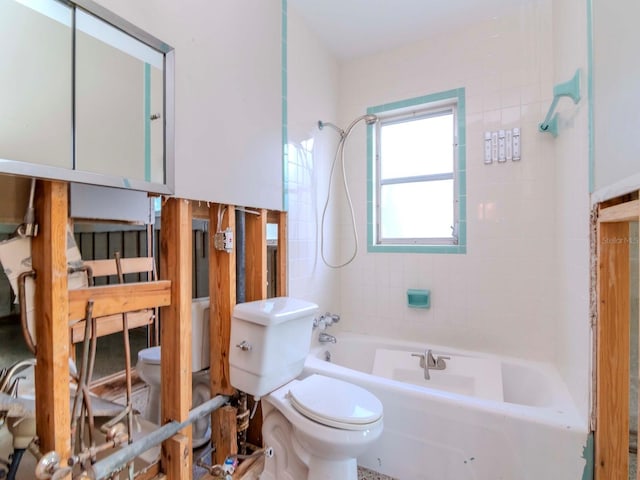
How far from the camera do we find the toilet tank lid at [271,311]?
1.39 m

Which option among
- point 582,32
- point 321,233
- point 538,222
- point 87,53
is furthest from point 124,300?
point 538,222

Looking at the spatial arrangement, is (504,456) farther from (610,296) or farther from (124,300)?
(124,300)

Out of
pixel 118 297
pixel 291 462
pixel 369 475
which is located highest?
pixel 118 297

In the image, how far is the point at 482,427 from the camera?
1.40 m

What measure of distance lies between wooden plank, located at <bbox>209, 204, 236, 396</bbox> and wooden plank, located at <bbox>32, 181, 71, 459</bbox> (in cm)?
64

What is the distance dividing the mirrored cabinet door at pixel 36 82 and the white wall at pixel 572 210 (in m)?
1.89

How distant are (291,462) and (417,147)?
2.23m

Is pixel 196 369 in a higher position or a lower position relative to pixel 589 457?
higher

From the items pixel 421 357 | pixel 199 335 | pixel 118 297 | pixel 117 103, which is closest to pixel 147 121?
pixel 117 103

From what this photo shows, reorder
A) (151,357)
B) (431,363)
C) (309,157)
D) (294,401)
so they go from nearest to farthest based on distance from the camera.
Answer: (294,401) < (151,357) < (431,363) < (309,157)

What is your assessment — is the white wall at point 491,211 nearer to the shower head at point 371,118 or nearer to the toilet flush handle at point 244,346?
the shower head at point 371,118

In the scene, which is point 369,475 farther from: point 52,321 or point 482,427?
point 52,321

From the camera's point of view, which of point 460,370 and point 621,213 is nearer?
point 621,213

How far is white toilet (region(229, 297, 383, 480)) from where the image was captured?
1.24 meters
